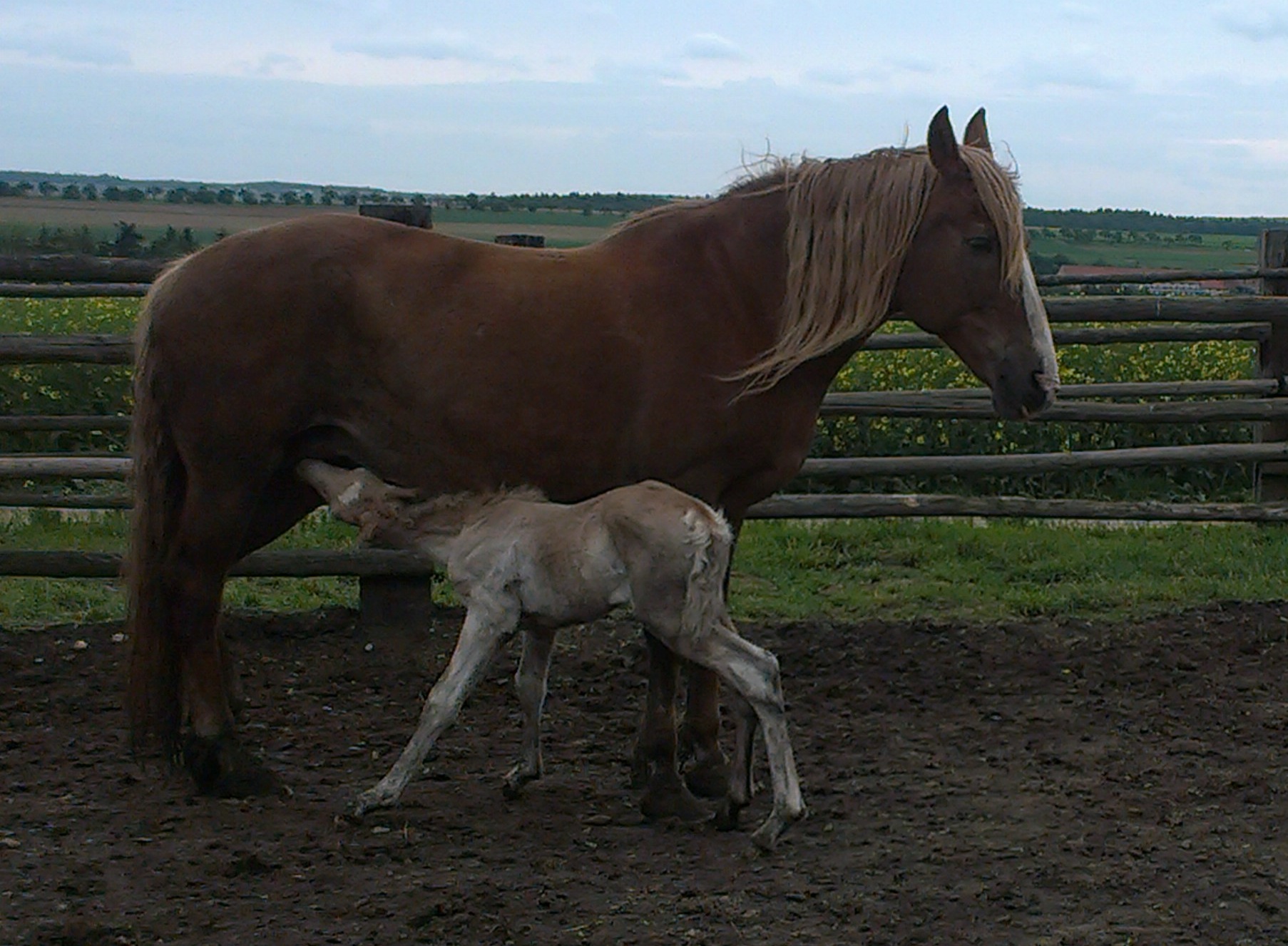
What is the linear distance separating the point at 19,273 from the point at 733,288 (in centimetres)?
401

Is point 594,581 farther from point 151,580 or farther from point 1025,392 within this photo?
point 151,580

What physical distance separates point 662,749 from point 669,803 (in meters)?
0.18

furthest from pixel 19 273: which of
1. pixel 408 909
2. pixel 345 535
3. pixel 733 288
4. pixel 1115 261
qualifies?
pixel 1115 261

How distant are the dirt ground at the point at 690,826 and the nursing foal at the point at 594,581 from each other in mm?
272

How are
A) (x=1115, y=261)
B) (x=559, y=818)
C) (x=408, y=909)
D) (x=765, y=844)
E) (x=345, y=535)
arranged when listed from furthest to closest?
(x=1115, y=261) → (x=345, y=535) → (x=559, y=818) → (x=765, y=844) → (x=408, y=909)

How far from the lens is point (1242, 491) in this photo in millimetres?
10000

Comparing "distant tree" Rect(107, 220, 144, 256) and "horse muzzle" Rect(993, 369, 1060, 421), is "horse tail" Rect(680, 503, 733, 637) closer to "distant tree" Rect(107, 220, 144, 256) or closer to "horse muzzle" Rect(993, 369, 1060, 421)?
"horse muzzle" Rect(993, 369, 1060, 421)

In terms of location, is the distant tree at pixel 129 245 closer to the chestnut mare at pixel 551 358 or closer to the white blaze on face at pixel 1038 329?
the chestnut mare at pixel 551 358

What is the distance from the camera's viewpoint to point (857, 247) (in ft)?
15.2

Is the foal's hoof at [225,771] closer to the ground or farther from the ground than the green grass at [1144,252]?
closer to the ground

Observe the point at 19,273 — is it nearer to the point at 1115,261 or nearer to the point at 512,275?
the point at 512,275

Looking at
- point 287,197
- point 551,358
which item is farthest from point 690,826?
point 287,197

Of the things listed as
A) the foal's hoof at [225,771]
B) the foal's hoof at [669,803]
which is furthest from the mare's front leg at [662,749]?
the foal's hoof at [225,771]

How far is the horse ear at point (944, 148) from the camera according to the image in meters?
4.43
